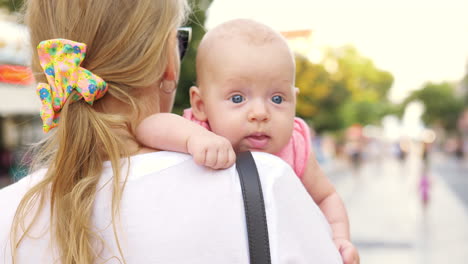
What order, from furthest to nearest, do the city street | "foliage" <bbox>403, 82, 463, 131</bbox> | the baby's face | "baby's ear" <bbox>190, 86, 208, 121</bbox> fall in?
1. "foliage" <bbox>403, 82, 463, 131</bbox>
2. the city street
3. "baby's ear" <bbox>190, 86, 208, 121</bbox>
4. the baby's face

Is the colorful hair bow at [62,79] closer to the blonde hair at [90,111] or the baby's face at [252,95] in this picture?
the blonde hair at [90,111]

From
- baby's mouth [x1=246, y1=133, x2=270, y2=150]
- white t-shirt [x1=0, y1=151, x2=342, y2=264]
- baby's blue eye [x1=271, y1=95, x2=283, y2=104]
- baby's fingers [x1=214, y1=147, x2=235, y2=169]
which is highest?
baby's blue eye [x1=271, y1=95, x2=283, y2=104]

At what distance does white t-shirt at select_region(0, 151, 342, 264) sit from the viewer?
1.18 meters

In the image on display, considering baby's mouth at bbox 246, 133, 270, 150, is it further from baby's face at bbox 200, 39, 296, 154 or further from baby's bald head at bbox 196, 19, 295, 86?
baby's bald head at bbox 196, 19, 295, 86

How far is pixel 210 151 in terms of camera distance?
4.05 ft

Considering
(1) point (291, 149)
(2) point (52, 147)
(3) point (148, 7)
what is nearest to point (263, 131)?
(1) point (291, 149)

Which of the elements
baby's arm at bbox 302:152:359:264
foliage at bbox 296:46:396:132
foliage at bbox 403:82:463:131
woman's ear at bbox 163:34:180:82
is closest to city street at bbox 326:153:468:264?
foliage at bbox 296:46:396:132

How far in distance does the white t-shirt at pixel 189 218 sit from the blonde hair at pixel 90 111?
29mm

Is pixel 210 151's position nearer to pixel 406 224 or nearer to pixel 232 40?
pixel 232 40

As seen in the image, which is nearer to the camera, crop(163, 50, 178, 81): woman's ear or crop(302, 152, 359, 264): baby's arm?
crop(163, 50, 178, 81): woman's ear

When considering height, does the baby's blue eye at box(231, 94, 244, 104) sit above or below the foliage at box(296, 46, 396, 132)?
above

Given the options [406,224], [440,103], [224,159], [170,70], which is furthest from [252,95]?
[440,103]

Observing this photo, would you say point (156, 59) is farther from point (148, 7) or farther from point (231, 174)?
point (231, 174)

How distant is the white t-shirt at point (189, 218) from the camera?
1.18 metres
